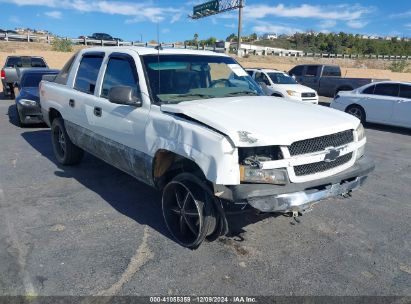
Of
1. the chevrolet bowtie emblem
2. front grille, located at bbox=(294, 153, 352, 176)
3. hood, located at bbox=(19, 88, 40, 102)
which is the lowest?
hood, located at bbox=(19, 88, 40, 102)

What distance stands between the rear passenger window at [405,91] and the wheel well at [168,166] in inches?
377

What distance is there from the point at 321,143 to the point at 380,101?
905 centimetres

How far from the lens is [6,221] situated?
419 centimetres

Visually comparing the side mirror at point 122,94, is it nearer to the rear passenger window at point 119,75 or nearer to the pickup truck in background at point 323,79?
the rear passenger window at point 119,75

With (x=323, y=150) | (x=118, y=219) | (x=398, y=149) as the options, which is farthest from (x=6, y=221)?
(x=398, y=149)

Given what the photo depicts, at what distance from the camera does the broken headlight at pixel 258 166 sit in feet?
9.89

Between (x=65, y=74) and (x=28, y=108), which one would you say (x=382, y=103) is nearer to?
(x=65, y=74)

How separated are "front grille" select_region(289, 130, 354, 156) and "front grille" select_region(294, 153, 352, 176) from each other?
13 centimetres

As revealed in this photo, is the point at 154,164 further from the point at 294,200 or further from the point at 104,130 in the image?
the point at 294,200

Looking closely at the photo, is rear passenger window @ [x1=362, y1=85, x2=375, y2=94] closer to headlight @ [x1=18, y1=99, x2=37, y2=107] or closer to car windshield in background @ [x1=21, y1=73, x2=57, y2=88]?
headlight @ [x1=18, y1=99, x2=37, y2=107]

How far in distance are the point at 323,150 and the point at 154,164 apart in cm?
168

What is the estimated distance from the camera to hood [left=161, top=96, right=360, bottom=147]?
3029 mm

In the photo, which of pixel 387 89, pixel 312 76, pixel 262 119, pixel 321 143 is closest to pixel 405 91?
pixel 387 89

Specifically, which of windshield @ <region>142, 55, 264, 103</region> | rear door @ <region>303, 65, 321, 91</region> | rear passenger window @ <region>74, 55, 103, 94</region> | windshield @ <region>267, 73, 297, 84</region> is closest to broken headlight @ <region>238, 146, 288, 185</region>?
windshield @ <region>142, 55, 264, 103</region>
